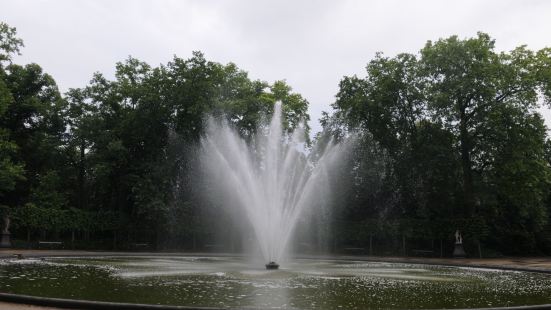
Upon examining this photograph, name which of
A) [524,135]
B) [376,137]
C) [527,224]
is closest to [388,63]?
[376,137]

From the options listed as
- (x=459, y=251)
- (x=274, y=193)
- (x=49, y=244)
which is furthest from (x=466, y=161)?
(x=49, y=244)

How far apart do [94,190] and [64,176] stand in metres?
3.73

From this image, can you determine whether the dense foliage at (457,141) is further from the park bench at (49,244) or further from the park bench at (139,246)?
the park bench at (49,244)

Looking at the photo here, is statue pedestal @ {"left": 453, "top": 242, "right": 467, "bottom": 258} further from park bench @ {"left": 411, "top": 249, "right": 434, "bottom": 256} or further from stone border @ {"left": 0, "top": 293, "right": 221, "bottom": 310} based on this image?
stone border @ {"left": 0, "top": 293, "right": 221, "bottom": 310}

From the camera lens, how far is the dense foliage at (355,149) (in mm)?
38269

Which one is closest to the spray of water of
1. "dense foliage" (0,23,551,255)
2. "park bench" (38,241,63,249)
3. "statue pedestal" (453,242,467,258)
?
"dense foliage" (0,23,551,255)

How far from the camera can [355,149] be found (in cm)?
4403

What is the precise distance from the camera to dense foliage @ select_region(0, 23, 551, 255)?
3827 cm


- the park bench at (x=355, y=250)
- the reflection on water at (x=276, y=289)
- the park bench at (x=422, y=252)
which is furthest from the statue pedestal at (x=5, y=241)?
the park bench at (x=422, y=252)

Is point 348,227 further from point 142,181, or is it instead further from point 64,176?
point 64,176

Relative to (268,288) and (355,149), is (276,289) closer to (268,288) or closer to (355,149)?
(268,288)

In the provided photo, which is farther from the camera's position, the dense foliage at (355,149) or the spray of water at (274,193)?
the dense foliage at (355,149)

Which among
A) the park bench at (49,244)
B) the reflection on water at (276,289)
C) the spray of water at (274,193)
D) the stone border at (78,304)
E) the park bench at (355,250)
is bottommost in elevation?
the park bench at (355,250)

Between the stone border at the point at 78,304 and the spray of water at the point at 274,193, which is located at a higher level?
the spray of water at the point at 274,193
